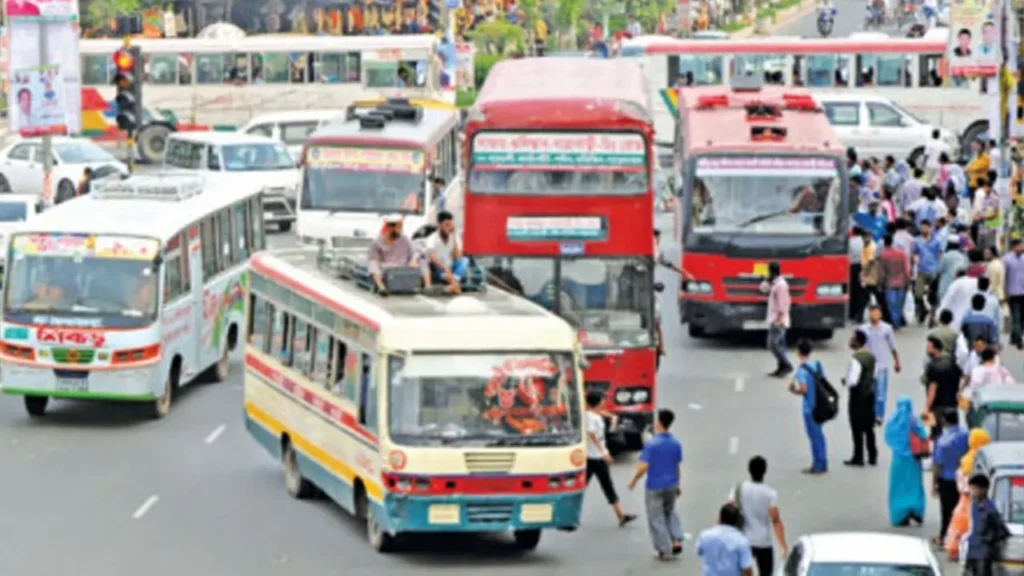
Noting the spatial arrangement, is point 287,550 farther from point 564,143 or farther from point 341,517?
point 564,143

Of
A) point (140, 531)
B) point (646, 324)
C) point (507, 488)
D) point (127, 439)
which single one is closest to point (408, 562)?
point (507, 488)

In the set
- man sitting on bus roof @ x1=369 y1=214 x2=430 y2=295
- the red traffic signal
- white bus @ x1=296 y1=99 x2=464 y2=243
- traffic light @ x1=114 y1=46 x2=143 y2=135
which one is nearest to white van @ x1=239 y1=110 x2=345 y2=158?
white bus @ x1=296 y1=99 x2=464 y2=243

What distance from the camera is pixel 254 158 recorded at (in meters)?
52.2

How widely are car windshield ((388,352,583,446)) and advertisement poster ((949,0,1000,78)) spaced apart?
971 inches

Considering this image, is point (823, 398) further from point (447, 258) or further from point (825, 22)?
point (825, 22)

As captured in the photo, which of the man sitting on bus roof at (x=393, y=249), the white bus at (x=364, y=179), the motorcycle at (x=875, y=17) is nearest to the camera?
the man sitting on bus roof at (x=393, y=249)

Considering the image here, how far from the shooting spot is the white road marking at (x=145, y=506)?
27064 millimetres

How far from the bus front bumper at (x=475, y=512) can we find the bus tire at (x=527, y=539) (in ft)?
2.54

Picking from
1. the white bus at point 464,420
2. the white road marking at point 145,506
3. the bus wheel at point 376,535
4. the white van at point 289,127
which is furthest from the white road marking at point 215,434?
the white van at point 289,127

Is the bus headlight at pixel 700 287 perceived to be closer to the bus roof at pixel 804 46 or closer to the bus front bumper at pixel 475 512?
the bus front bumper at pixel 475 512

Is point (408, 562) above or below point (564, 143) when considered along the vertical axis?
below

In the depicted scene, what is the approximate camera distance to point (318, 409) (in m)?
26.5

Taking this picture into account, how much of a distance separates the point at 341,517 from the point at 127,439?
5.31 m

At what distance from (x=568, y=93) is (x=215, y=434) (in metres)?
5.38
